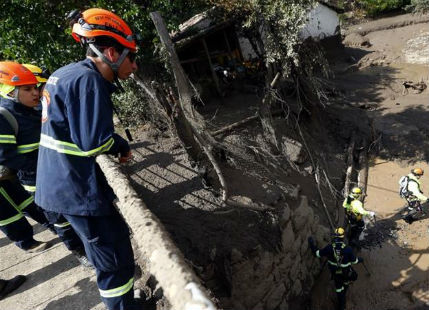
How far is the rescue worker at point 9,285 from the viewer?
338 centimetres

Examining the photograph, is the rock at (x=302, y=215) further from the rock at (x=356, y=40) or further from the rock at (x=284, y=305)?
the rock at (x=356, y=40)

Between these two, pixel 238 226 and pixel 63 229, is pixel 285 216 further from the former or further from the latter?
pixel 63 229

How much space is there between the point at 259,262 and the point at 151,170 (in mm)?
2720

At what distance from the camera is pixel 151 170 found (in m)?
6.09

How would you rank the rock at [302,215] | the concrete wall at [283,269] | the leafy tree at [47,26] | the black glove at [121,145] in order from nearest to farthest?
the black glove at [121,145] < the concrete wall at [283,269] < the rock at [302,215] < the leafy tree at [47,26]

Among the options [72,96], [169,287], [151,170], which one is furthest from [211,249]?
[72,96]

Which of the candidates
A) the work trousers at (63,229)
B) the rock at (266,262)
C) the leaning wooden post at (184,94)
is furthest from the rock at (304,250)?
the work trousers at (63,229)

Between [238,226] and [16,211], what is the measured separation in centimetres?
308

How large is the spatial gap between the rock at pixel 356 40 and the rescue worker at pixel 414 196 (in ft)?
58.1

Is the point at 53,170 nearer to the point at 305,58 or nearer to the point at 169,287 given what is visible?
the point at 169,287

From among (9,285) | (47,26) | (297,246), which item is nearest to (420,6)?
(297,246)

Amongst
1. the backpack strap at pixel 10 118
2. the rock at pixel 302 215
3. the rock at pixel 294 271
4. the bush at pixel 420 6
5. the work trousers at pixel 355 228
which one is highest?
the backpack strap at pixel 10 118

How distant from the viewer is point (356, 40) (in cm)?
2331

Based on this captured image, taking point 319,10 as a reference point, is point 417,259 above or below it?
below
